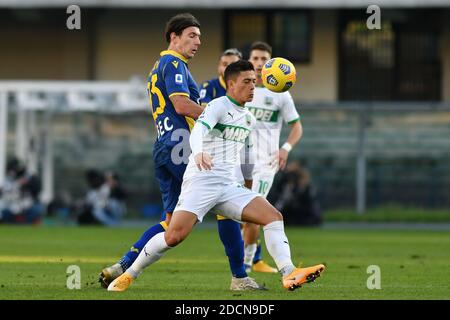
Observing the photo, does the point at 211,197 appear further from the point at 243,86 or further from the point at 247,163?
the point at 247,163

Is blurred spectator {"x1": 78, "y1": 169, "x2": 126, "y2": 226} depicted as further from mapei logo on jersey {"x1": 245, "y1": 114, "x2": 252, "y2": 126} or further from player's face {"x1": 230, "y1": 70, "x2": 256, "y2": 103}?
player's face {"x1": 230, "y1": 70, "x2": 256, "y2": 103}

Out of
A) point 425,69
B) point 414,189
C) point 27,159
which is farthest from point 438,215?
point 27,159

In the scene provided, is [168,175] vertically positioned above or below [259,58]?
below

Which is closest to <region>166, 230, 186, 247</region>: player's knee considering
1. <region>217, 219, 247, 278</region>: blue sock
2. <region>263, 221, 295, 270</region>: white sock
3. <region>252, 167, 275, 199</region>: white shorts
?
<region>263, 221, 295, 270</region>: white sock

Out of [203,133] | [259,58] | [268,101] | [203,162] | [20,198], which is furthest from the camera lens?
[20,198]

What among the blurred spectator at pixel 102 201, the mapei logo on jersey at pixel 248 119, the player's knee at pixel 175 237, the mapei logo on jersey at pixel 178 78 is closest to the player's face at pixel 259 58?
the mapei logo on jersey at pixel 178 78

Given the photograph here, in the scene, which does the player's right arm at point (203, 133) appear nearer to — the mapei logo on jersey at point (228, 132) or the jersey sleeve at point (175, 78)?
the mapei logo on jersey at point (228, 132)

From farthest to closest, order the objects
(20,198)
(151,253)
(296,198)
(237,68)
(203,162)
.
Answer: (20,198)
(296,198)
(237,68)
(151,253)
(203,162)

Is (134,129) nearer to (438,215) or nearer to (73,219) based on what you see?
(73,219)

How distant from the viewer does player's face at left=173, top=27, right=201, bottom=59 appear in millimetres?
11016

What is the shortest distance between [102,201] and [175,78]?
16.4m

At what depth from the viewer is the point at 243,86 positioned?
10.5 metres

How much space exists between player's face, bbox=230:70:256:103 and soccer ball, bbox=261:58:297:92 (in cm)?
71

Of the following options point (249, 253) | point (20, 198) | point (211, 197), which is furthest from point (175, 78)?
point (20, 198)
